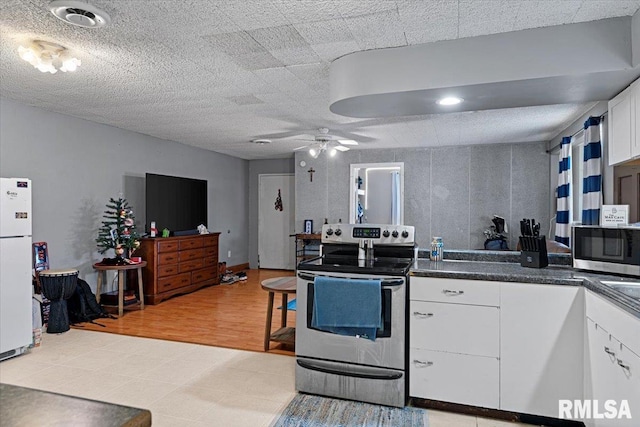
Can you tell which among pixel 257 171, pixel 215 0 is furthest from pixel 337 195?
pixel 215 0

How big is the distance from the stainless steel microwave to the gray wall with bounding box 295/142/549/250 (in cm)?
430

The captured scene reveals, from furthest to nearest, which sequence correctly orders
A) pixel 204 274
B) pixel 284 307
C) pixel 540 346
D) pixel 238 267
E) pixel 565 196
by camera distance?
pixel 238 267
pixel 204 274
pixel 565 196
pixel 284 307
pixel 540 346

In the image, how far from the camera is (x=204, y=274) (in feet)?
21.4

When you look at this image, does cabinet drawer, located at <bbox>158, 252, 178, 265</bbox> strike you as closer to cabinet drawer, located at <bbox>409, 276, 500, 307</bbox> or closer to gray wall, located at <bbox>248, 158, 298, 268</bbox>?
gray wall, located at <bbox>248, 158, 298, 268</bbox>

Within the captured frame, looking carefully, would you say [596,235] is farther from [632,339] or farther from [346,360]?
[346,360]

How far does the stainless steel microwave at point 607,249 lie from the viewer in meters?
2.26

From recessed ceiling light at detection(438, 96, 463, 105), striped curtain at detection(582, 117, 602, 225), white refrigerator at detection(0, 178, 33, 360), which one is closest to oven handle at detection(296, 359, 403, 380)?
recessed ceiling light at detection(438, 96, 463, 105)

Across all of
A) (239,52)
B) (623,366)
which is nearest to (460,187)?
(239,52)

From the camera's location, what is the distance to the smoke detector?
2.13 metres

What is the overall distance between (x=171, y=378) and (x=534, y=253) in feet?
9.05

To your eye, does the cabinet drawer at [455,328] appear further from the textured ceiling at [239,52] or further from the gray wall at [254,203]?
the gray wall at [254,203]

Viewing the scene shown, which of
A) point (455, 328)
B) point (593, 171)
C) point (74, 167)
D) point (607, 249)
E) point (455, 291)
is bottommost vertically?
point (455, 328)

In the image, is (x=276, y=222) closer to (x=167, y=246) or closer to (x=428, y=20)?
(x=167, y=246)

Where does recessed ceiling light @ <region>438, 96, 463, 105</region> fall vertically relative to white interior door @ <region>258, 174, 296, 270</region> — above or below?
above
